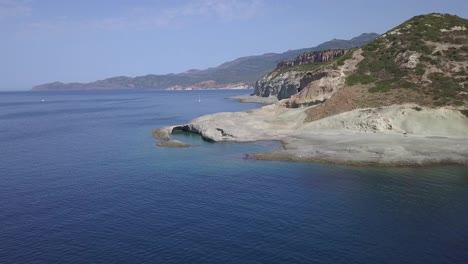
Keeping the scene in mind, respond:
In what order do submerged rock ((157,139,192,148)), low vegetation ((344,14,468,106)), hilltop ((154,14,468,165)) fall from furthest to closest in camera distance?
1. low vegetation ((344,14,468,106))
2. submerged rock ((157,139,192,148))
3. hilltop ((154,14,468,165))

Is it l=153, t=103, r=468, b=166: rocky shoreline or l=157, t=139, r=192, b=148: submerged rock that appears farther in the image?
l=157, t=139, r=192, b=148: submerged rock

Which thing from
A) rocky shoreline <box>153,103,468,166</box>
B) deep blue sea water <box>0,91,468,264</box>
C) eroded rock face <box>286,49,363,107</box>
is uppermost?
eroded rock face <box>286,49,363,107</box>

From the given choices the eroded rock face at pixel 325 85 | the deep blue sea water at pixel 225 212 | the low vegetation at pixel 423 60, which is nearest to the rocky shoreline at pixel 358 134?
the deep blue sea water at pixel 225 212

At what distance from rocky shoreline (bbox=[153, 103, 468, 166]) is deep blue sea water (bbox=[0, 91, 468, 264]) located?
4440 mm

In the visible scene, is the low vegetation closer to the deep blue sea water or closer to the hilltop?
the hilltop

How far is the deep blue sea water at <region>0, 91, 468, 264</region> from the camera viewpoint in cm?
3006

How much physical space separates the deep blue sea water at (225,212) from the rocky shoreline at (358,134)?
4440 millimetres

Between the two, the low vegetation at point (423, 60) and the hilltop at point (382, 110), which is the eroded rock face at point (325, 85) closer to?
the hilltop at point (382, 110)

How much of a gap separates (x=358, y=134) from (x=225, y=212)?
131 feet

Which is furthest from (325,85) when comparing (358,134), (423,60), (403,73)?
(358,134)

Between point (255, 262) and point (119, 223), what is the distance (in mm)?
13819

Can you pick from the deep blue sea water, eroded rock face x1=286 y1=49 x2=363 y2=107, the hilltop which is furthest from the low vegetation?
the deep blue sea water

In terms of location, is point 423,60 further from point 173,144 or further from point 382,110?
point 173,144

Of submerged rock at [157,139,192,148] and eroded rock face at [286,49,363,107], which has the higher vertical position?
eroded rock face at [286,49,363,107]
